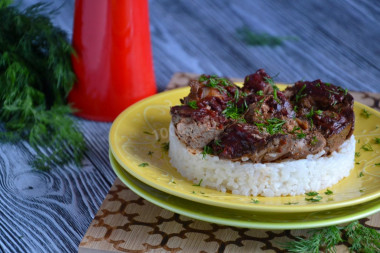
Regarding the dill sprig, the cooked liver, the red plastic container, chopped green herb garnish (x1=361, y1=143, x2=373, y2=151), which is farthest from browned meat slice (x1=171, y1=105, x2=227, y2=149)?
the red plastic container

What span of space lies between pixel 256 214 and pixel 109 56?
2378mm

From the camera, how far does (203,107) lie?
3613 millimetres

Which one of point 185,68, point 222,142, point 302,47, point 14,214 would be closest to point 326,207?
point 222,142

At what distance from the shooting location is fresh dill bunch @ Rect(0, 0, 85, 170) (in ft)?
15.7

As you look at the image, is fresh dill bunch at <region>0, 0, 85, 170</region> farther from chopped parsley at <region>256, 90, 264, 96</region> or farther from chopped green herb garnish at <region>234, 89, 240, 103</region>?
chopped parsley at <region>256, 90, 264, 96</region>

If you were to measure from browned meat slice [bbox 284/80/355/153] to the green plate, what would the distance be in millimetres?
497

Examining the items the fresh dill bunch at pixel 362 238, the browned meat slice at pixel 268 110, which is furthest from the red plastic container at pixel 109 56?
the fresh dill bunch at pixel 362 238

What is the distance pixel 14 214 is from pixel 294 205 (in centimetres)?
205

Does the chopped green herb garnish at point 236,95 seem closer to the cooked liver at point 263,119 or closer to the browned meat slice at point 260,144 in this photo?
the cooked liver at point 263,119

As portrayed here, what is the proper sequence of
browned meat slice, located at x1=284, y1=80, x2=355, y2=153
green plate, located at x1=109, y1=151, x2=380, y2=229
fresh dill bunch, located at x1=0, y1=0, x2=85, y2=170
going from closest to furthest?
green plate, located at x1=109, y1=151, x2=380, y2=229 → browned meat slice, located at x1=284, y1=80, x2=355, y2=153 → fresh dill bunch, located at x1=0, y1=0, x2=85, y2=170

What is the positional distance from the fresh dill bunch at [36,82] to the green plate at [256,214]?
1.58 metres

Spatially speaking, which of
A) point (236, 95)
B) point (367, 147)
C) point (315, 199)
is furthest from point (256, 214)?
point (367, 147)

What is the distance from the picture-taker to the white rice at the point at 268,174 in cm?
342

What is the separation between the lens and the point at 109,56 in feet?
16.3
